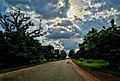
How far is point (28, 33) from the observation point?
80188mm

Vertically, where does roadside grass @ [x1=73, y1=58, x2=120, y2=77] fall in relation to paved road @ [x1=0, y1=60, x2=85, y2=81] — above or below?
above

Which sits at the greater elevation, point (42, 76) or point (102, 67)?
point (102, 67)

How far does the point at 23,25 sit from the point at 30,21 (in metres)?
2.94

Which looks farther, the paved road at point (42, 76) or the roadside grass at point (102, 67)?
the roadside grass at point (102, 67)

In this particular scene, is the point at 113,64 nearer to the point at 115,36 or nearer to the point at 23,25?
the point at 115,36

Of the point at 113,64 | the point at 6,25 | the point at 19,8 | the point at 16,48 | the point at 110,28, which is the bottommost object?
the point at 113,64

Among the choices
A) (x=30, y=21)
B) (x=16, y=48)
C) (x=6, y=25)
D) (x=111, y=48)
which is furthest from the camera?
(x=30, y=21)

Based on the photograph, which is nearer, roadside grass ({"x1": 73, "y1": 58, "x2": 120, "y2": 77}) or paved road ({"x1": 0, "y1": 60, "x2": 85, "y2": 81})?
paved road ({"x1": 0, "y1": 60, "x2": 85, "y2": 81})

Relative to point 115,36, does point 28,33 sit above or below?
above

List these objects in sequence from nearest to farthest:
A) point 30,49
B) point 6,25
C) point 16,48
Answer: point 16,48 < point 30,49 < point 6,25

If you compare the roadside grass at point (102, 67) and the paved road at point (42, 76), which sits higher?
the roadside grass at point (102, 67)

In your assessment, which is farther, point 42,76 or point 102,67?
point 102,67

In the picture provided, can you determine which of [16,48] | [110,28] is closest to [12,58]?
[16,48]

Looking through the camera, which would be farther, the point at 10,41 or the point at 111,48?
the point at 10,41
